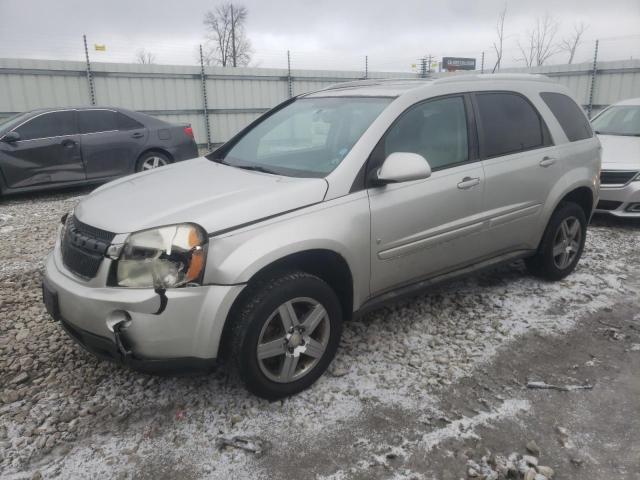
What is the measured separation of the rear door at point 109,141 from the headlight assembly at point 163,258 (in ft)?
21.3

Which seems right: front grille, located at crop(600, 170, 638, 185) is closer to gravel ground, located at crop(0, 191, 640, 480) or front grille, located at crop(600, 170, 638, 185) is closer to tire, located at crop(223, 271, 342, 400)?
gravel ground, located at crop(0, 191, 640, 480)

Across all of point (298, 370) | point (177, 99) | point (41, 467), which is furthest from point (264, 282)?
point (177, 99)

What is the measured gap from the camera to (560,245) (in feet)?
14.4

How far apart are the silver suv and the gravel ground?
0.85 ft

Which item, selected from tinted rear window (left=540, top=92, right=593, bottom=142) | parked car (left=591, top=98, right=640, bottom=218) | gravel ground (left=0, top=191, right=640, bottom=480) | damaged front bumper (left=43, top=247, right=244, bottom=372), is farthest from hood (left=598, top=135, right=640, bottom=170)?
damaged front bumper (left=43, top=247, right=244, bottom=372)

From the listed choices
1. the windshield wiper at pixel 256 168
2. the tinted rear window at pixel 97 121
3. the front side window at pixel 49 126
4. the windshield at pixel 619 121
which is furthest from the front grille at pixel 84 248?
the windshield at pixel 619 121

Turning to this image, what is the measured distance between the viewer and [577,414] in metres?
2.68

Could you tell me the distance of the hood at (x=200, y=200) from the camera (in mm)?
2502

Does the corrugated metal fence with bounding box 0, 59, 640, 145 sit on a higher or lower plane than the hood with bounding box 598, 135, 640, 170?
higher

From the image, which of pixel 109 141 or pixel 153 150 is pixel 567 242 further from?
pixel 109 141

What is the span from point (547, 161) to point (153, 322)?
320 cm

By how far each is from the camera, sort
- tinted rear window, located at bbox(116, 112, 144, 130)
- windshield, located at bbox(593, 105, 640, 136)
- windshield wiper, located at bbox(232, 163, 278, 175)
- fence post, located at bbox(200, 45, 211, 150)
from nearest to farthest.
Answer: windshield wiper, located at bbox(232, 163, 278, 175) → windshield, located at bbox(593, 105, 640, 136) → tinted rear window, located at bbox(116, 112, 144, 130) → fence post, located at bbox(200, 45, 211, 150)

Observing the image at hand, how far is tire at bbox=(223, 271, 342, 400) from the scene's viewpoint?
Result: 8.25 feet

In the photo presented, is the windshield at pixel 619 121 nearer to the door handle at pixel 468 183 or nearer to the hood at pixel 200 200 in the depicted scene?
the door handle at pixel 468 183
